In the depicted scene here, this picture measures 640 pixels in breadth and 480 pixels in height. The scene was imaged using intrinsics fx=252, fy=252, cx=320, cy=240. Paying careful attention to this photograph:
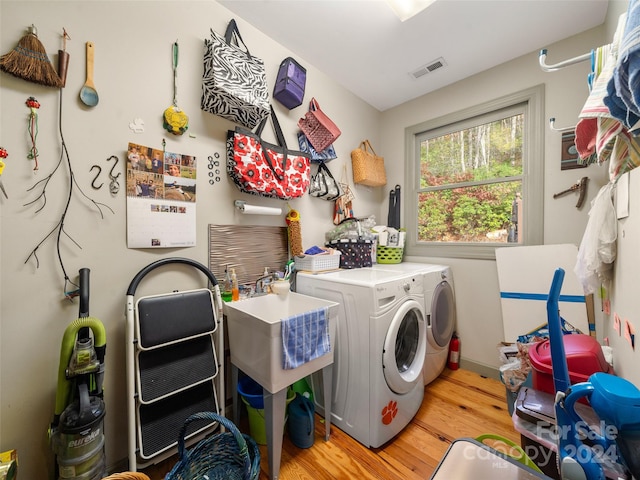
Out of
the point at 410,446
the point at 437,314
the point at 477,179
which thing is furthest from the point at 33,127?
the point at 477,179

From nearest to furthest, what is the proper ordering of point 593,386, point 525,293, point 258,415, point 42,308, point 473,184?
point 593,386 < point 42,308 < point 258,415 < point 525,293 < point 473,184

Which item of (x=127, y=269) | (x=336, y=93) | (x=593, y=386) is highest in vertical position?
(x=336, y=93)

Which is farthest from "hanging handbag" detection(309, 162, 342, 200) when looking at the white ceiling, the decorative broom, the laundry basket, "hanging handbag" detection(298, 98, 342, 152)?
the decorative broom

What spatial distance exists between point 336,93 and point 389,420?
2.61 metres

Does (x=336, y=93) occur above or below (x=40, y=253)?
above

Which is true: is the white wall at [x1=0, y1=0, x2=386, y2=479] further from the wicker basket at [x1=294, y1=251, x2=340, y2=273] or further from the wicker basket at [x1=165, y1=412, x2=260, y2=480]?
the wicker basket at [x1=294, y1=251, x2=340, y2=273]

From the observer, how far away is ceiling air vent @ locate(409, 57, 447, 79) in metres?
2.07

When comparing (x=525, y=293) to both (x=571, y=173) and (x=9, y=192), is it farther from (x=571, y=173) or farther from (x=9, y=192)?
(x=9, y=192)

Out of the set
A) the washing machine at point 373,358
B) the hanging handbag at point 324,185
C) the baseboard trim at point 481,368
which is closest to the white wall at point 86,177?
the hanging handbag at point 324,185

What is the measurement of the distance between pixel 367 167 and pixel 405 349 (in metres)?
1.65

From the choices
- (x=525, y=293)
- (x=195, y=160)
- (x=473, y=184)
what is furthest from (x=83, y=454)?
(x=473, y=184)

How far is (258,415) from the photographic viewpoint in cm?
144

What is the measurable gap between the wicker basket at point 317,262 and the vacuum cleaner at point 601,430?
1355 millimetres

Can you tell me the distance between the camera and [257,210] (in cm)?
166
